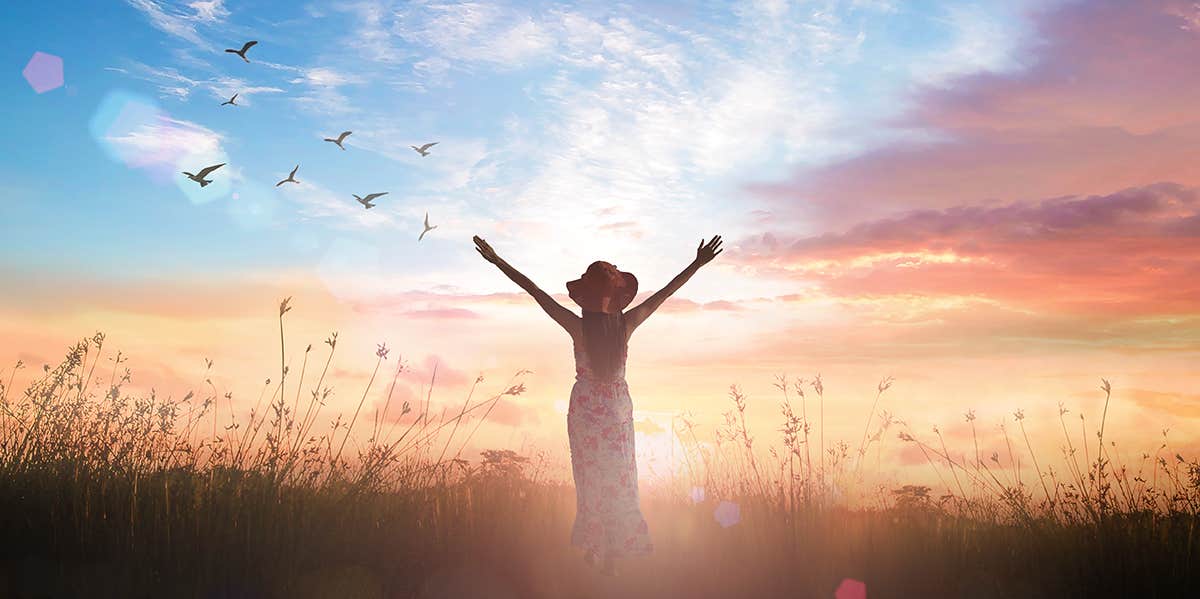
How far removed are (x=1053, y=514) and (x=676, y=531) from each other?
382 cm

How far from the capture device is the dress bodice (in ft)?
25.7

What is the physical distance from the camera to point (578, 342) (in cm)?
790

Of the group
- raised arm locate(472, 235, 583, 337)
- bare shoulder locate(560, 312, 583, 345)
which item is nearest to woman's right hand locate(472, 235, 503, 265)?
raised arm locate(472, 235, 583, 337)

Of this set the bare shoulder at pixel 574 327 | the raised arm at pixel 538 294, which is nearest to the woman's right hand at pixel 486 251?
the raised arm at pixel 538 294

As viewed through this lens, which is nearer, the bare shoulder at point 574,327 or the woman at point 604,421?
the woman at point 604,421

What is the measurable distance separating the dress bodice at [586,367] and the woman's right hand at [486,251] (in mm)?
1171

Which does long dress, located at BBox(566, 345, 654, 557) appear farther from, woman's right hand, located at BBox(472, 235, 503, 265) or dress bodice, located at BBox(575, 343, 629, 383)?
woman's right hand, located at BBox(472, 235, 503, 265)

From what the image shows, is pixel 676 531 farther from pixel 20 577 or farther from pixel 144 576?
pixel 20 577

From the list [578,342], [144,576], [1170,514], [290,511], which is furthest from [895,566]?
[144,576]

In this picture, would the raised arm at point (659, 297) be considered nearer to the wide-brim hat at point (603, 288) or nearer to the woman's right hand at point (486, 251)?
the wide-brim hat at point (603, 288)

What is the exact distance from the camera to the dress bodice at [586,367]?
782 centimetres

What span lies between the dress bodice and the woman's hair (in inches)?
1.3

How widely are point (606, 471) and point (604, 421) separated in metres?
0.46

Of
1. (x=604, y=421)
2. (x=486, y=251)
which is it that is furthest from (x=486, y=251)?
(x=604, y=421)
